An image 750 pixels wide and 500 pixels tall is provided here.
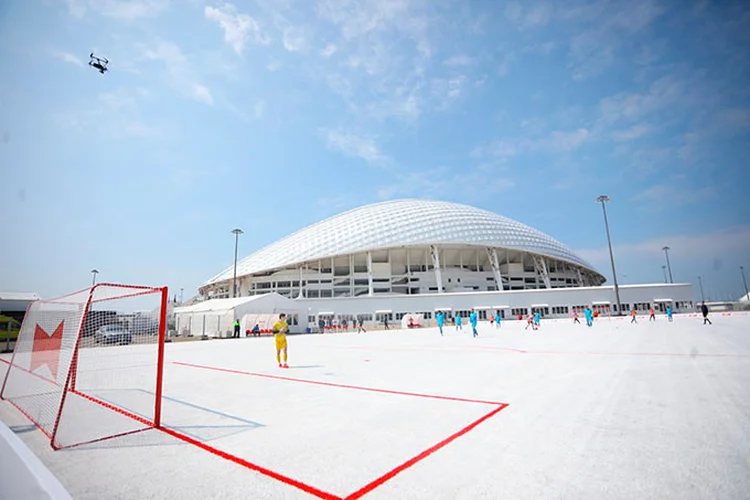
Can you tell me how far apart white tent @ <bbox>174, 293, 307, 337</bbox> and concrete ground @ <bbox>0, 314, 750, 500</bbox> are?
26601 millimetres

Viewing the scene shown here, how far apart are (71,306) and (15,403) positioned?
6.28 ft

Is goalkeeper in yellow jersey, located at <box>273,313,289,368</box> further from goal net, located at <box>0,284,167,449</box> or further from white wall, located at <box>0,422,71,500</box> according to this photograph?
white wall, located at <box>0,422,71,500</box>

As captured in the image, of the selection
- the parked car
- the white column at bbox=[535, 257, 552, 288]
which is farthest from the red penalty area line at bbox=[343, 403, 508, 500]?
the white column at bbox=[535, 257, 552, 288]

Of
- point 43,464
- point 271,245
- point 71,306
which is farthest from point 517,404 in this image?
point 271,245

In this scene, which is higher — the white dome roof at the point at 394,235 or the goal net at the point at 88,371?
the white dome roof at the point at 394,235

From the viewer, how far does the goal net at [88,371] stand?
5.11 m

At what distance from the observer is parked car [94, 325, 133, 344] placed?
874 centimetres

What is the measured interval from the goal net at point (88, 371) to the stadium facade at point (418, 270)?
4171 cm

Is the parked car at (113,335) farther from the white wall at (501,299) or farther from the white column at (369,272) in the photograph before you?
the white column at (369,272)

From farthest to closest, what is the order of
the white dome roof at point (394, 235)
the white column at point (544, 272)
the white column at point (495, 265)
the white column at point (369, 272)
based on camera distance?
the white column at point (544, 272)
the white column at point (495, 265)
the white dome roof at point (394, 235)
the white column at point (369, 272)

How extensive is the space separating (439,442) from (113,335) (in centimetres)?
970

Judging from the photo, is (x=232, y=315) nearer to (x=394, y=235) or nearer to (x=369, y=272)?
(x=369, y=272)

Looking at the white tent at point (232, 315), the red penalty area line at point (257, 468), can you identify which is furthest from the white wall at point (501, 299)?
the red penalty area line at point (257, 468)

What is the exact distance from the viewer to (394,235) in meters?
60.2
